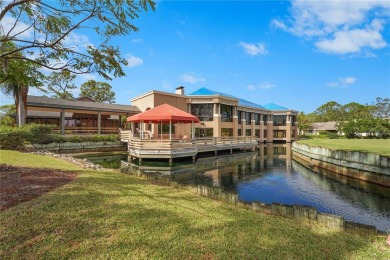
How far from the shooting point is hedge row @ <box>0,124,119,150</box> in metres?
18.5

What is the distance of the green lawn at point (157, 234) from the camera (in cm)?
381

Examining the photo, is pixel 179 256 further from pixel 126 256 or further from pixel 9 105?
pixel 9 105

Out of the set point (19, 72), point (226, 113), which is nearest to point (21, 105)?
point (19, 72)

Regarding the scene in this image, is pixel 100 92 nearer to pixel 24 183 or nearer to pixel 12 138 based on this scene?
pixel 12 138

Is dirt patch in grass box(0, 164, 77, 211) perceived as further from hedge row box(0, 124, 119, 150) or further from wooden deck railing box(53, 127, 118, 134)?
wooden deck railing box(53, 127, 118, 134)

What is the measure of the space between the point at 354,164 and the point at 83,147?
90.9 feet

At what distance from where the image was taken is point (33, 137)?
22.3m

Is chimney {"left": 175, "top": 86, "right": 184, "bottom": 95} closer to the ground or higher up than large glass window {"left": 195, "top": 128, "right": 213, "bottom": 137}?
higher up

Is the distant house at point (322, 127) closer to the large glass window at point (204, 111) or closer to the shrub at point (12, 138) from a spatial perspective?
the large glass window at point (204, 111)

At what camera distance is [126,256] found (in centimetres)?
366

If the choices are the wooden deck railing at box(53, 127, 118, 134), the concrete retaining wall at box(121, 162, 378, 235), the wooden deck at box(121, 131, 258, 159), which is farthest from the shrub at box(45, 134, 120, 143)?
the concrete retaining wall at box(121, 162, 378, 235)

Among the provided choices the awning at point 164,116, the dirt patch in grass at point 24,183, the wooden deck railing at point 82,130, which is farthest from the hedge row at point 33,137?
the dirt patch in grass at point 24,183

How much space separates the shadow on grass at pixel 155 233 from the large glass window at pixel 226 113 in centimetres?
3093

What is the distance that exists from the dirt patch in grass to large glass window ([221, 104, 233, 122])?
29627 millimetres
